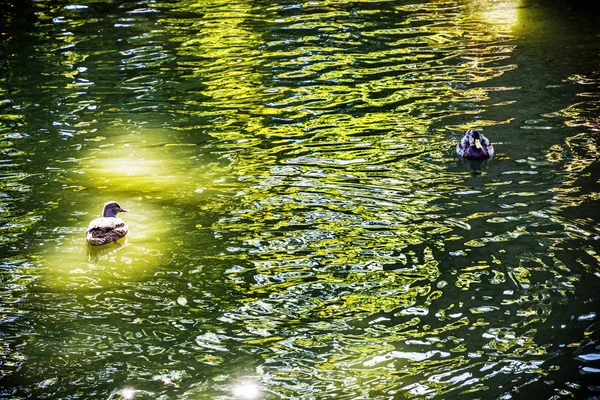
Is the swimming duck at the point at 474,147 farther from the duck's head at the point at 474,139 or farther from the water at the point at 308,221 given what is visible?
the water at the point at 308,221

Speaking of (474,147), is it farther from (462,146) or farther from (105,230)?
(105,230)

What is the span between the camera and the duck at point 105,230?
30.2 ft

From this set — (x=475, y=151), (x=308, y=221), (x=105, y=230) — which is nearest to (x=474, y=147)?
(x=475, y=151)

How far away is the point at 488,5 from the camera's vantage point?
2105 cm

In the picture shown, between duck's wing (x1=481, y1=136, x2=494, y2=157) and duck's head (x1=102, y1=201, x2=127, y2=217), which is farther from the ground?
duck's head (x1=102, y1=201, x2=127, y2=217)

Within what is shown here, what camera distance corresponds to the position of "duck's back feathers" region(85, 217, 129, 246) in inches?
362

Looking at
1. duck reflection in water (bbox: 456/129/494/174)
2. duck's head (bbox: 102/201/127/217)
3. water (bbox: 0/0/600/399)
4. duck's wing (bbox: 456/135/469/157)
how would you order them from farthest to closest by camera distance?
duck's wing (bbox: 456/135/469/157) → duck reflection in water (bbox: 456/129/494/174) → duck's head (bbox: 102/201/127/217) → water (bbox: 0/0/600/399)

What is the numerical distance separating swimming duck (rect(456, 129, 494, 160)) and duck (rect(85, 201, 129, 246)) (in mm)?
4604

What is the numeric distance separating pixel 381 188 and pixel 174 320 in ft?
11.7

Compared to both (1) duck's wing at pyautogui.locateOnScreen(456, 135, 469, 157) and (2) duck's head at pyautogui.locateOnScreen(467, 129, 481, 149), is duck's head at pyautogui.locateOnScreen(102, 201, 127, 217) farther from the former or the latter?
(2) duck's head at pyautogui.locateOnScreen(467, 129, 481, 149)

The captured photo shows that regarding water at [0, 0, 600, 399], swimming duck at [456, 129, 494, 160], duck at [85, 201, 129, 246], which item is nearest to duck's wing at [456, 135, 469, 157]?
swimming duck at [456, 129, 494, 160]

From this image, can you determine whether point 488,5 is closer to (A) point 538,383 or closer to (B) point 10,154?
(B) point 10,154

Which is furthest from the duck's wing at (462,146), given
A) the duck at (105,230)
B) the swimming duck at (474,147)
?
the duck at (105,230)

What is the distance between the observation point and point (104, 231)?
9.18 m
